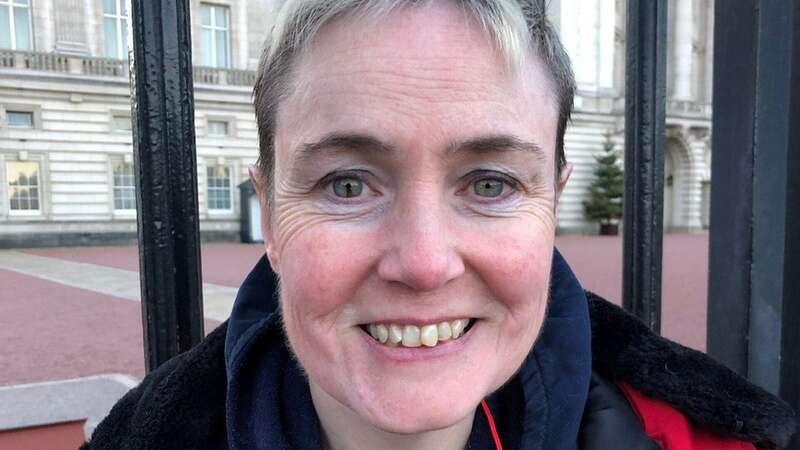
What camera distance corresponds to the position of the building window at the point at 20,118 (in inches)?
778

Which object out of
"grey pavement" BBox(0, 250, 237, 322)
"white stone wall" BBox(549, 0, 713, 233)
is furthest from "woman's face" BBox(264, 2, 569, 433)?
"white stone wall" BBox(549, 0, 713, 233)

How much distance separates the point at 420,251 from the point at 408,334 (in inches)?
6.3

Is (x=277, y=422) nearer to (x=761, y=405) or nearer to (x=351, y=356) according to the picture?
(x=351, y=356)

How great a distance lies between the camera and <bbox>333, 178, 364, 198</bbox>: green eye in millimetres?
1020

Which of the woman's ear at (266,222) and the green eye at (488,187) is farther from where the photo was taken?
the woman's ear at (266,222)

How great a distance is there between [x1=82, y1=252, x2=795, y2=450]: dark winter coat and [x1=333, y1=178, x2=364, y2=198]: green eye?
1.47 feet

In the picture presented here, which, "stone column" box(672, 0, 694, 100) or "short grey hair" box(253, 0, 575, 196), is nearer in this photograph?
"short grey hair" box(253, 0, 575, 196)

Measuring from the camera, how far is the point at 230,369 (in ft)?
4.04

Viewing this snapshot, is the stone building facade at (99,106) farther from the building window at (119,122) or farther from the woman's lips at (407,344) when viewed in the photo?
the woman's lips at (407,344)

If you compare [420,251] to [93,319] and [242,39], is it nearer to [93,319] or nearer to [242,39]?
[93,319]

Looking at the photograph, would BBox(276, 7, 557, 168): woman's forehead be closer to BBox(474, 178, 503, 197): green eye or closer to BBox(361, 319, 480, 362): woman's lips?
BBox(474, 178, 503, 197): green eye

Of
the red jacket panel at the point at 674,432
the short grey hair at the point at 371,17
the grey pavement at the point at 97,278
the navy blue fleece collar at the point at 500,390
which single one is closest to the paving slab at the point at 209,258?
the grey pavement at the point at 97,278

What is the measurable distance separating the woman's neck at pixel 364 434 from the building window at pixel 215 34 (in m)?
23.6

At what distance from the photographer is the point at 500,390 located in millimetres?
1302
